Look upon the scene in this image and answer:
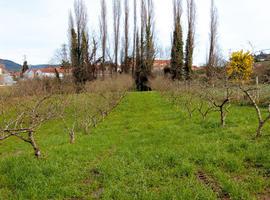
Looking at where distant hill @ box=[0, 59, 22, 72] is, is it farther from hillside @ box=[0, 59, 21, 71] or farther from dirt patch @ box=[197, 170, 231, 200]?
dirt patch @ box=[197, 170, 231, 200]

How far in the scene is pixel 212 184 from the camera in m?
4.26

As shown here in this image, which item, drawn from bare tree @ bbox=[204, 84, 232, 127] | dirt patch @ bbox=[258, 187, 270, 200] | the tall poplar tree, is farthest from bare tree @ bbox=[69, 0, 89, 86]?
dirt patch @ bbox=[258, 187, 270, 200]

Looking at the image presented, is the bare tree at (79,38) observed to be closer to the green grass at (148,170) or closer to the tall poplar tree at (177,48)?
the tall poplar tree at (177,48)

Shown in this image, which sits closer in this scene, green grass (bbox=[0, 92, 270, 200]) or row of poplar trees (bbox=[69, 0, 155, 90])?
green grass (bbox=[0, 92, 270, 200])

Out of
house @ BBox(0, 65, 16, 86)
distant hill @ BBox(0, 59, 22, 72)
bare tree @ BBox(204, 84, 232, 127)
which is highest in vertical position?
distant hill @ BBox(0, 59, 22, 72)

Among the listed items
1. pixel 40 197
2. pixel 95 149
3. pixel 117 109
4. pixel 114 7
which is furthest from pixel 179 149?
pixel 114 7

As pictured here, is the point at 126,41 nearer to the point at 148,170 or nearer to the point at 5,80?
the point at 5,80

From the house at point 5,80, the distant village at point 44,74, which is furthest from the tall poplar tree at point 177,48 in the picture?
the house at point 5,80

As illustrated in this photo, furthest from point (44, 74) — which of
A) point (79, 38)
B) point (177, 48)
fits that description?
point (177, 48)

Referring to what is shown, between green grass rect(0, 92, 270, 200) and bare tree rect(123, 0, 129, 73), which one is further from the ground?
bare tree rect(123, 0, 129, 73)

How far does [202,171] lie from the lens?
4840 millimetres

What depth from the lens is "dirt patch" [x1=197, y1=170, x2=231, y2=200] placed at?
12.8 feet

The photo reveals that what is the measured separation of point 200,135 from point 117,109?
33.4 feet

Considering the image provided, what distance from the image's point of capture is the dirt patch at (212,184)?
3.89 m
